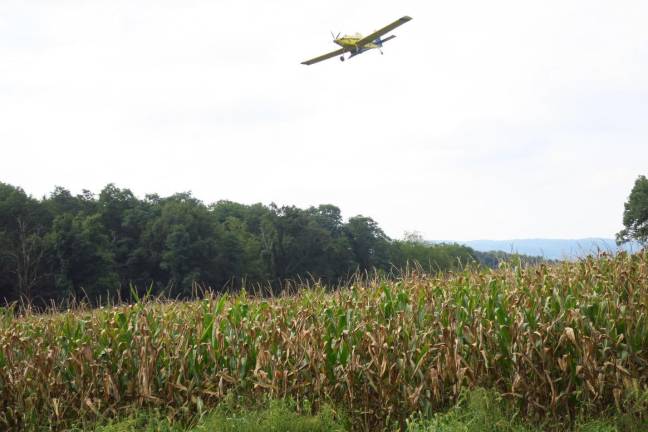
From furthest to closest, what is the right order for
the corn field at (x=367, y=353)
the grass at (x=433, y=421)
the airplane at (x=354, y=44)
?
1. the airplane at (x=354, y=44)
2. the corn field at (x=367, y=353)
3. the grass at (x=433, y=421)

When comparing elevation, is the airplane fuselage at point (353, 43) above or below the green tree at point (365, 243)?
above

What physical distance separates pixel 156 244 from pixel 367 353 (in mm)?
50657

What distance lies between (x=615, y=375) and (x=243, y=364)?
4.88 m

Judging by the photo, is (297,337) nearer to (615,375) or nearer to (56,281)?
(615,375)

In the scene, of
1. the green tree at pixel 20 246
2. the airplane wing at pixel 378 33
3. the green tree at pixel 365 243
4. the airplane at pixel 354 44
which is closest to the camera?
the airplane wing at pixel 378 33

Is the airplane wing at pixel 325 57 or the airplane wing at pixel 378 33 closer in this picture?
the airplane wing at pixel 378 33

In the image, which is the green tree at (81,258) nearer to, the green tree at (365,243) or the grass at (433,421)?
the green tree at (365,243)

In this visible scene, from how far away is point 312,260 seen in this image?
72.0 metres

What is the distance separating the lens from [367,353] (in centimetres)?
969

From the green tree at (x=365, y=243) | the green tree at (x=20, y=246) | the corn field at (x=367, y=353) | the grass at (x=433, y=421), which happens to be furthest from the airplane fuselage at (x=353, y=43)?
the green tree at (x=365, y=243)

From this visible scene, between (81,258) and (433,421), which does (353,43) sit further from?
(433,421)

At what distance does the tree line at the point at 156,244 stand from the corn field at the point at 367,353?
788 inches

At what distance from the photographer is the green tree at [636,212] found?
194 ft

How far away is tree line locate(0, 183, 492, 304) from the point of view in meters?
48.2
